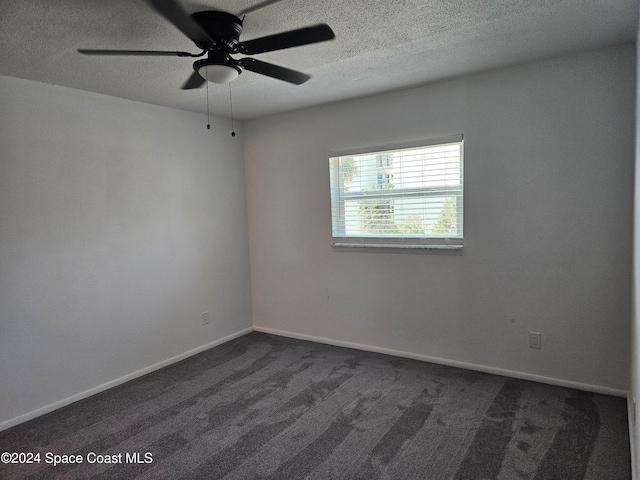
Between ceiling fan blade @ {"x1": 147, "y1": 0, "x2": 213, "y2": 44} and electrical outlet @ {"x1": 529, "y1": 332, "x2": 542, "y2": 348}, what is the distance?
9.51 feet

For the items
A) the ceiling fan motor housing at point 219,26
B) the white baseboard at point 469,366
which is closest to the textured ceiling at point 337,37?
the ceiling fan motor housing at point 219,26

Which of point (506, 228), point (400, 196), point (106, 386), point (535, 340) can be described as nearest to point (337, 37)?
point (400, 196)

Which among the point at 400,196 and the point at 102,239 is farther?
the point at 400,196

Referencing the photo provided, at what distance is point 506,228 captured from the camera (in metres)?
3.09

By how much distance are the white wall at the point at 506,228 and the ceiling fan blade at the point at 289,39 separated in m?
1.81

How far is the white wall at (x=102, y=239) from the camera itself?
279 centimetres

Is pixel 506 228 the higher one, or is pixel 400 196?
pixel 400 196

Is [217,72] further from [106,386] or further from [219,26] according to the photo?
[106,386]

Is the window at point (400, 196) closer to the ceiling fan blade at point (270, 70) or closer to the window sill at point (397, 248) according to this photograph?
the window sill at point (397, 248)

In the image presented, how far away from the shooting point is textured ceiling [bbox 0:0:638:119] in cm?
197

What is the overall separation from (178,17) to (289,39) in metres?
0.47

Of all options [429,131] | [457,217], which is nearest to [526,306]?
[457,217]

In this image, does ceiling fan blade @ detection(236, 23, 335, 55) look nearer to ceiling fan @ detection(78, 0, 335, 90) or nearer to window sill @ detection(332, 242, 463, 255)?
ceiling fan @ detection(78, 0, 335, 90)

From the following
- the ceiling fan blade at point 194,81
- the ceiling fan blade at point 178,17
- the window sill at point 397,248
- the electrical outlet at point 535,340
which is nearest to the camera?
the ceiling fan blade at point 178,17
